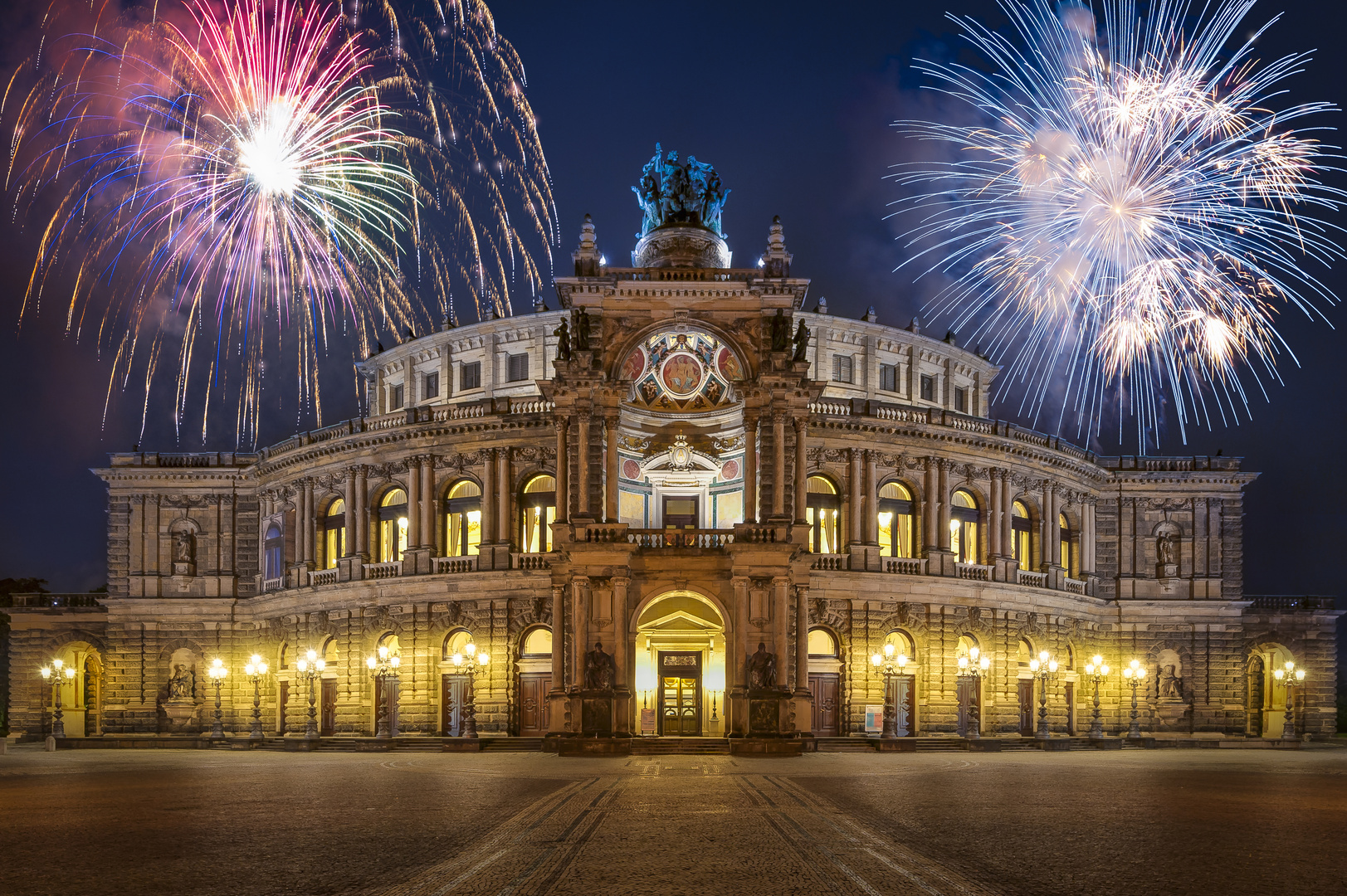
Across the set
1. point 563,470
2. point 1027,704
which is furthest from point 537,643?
point 1027,704

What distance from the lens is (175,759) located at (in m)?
44.8

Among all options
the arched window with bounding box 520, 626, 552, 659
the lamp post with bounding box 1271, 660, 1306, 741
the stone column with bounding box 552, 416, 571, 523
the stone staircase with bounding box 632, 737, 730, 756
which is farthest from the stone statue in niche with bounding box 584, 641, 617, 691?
the lamp post with bounding box 1271, 660, 1306, 741

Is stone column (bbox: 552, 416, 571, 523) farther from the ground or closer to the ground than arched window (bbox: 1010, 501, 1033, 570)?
farther from the ground

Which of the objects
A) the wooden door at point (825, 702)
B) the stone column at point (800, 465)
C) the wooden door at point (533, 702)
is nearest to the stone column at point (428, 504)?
the wooden door at point (533, 702)

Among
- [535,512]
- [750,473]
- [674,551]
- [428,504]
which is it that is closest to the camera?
[674,551]

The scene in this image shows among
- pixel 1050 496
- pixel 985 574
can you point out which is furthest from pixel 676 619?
pixel 1050 496

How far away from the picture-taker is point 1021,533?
64125mm

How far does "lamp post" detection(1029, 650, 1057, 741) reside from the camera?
182ft

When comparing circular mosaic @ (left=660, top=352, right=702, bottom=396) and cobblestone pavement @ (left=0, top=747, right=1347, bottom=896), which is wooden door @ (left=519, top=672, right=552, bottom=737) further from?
cobblestone pavement @ (left=0, top=747, right=1347, bottom=896)

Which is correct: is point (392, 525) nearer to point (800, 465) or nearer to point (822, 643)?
point (822, 643)

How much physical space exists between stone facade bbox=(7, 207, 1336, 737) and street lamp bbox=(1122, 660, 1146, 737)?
3.79ft

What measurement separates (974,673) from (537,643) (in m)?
21.0

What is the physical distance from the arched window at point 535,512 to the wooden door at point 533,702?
6.18m

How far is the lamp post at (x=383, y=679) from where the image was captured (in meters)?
58.7
